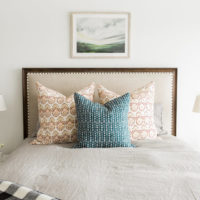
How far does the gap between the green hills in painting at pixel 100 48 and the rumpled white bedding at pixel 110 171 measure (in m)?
1.17

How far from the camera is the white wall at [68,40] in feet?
8.90

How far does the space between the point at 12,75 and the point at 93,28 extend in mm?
1021

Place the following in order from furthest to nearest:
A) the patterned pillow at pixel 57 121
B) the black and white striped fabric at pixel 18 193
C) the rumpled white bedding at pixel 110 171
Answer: the patterned pillow at pixel 57 121 → the rumpled white bedding at pixel 110 171 → the black and white striped fabric at pixel 18 193

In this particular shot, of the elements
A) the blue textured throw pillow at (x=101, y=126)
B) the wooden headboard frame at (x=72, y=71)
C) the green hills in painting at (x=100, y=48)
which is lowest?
the blue textured throw pillow at (x=101, y=126)

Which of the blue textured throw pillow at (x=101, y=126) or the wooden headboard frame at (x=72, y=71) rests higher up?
the wooden headboard frame at (x=72, y=71)

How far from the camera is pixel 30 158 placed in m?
1.69

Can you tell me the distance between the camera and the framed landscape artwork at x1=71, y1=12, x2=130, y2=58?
2727 mm

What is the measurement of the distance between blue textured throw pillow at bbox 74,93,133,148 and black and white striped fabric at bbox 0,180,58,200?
906 mm

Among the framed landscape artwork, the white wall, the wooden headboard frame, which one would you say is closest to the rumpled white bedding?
the wooden headboard frame

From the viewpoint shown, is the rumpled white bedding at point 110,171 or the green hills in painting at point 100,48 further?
the green hills in painting at point 100,48

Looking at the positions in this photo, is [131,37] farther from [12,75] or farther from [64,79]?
[12,75]

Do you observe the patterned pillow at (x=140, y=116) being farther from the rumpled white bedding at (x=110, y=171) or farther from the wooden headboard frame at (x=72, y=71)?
the wooden headboard frame at (x=72, y=71)

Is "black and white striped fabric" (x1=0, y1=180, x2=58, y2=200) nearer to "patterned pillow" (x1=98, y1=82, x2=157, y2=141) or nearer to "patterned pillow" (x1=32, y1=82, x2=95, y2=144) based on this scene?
"patterned pillow" (x1=32, y1=82, x2=95, y2=144)

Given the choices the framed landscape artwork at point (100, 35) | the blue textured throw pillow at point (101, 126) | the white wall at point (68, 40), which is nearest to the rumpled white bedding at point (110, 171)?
the blue textured throw pillow at point (101, 126)
